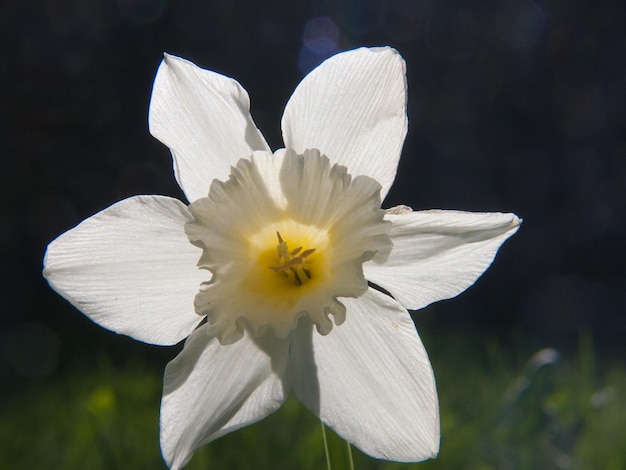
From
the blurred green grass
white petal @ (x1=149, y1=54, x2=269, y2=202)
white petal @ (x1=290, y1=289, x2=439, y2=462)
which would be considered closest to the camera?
white petal @ (x1=290, y1=289, x2=439, y2=462)

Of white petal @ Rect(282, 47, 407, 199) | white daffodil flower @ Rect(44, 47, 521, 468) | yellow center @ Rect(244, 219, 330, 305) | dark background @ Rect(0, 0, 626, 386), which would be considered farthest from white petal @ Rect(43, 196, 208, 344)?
dark background @ Rect(0, 0, 626, 386)

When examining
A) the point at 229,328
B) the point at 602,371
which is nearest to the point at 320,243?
the point at 229,328

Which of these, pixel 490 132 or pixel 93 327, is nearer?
pixel 93 327

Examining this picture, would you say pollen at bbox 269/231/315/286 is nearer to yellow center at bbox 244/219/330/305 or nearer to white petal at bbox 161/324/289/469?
yellow center at bbox 244/219/330/305

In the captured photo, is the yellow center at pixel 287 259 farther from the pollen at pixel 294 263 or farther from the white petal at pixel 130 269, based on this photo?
the white petal at pixel 130 269

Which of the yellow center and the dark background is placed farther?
the dark background

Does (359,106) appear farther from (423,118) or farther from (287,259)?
(423,118)

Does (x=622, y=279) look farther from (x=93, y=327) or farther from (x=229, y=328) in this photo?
(x=229, y=328)
